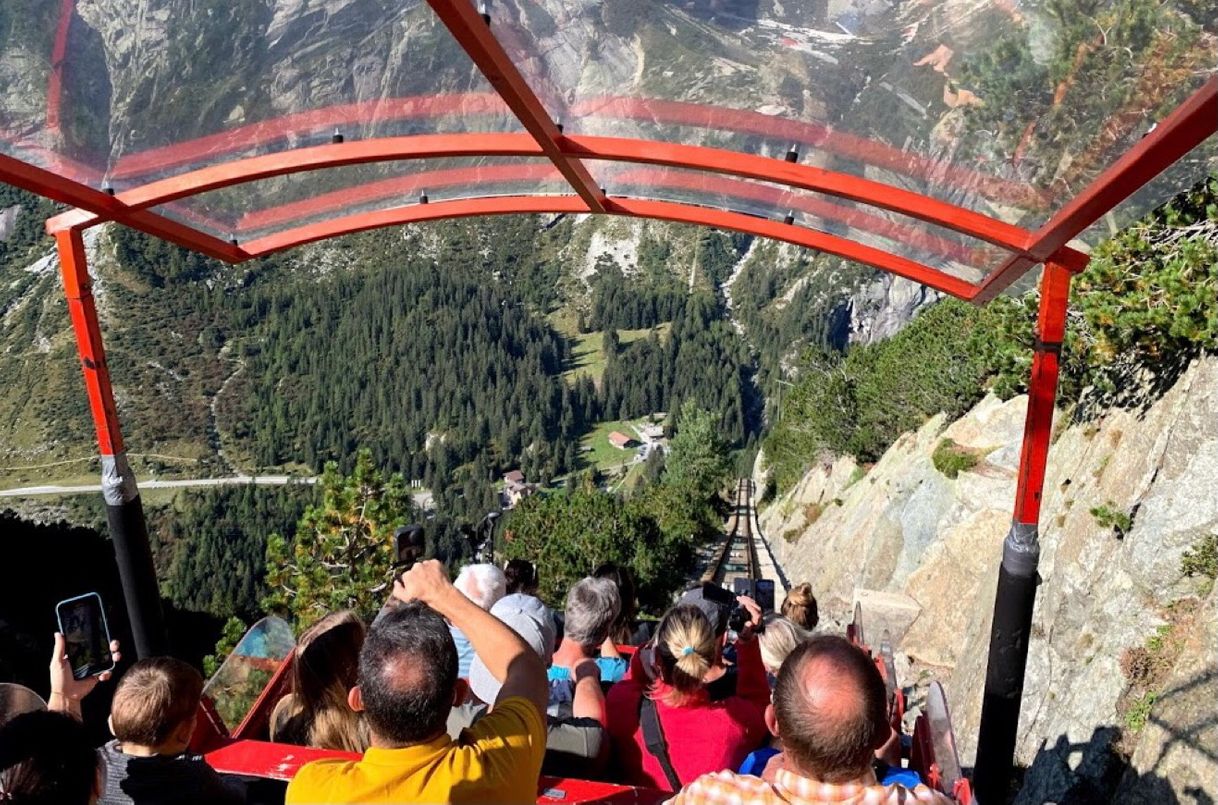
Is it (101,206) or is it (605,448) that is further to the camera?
(605,448)

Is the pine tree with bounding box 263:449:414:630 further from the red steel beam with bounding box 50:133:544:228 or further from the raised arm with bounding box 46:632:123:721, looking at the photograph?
the raised arm with bounding box 46:632:123:721

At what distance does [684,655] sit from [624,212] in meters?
3.12

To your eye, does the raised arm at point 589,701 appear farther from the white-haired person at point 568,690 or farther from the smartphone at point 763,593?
the smartphone at point 763,593

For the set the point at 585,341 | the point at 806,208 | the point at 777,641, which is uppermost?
the point at 806,208

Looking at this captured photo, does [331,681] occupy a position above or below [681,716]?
above

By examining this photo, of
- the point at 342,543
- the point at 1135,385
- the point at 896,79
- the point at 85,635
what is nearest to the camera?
the point at 85,635

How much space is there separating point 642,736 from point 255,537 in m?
101

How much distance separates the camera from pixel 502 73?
11.2ft

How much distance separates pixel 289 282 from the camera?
150 m

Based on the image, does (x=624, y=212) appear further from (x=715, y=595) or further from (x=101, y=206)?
(x=101, y=206)

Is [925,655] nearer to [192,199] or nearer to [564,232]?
[192,199]

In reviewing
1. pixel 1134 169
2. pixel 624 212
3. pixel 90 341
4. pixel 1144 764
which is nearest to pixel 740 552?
pixel 1144 764

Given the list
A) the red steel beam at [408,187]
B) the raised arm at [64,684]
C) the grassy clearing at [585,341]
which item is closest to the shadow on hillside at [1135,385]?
the red steel beam at [408,187]

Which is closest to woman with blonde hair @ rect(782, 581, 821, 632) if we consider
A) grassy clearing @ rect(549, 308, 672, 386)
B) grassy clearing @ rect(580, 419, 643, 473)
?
grassy clearing @ rect(580, 419, 643, 473)
